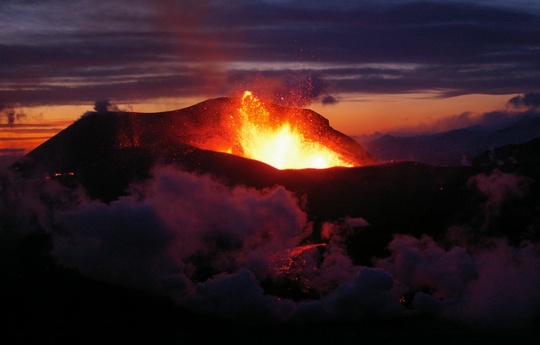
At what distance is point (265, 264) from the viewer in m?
42.8

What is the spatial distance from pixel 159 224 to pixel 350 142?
47.1 metres

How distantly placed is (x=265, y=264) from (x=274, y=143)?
95.0ft

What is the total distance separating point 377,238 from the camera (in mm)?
52625

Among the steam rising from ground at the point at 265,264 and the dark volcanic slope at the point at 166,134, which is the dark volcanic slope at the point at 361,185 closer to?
the dark volcanic slope at the point at 166,134

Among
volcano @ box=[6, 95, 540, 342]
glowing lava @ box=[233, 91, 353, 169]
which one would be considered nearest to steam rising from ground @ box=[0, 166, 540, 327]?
volcano @ box=[6, 95, 540, 342]

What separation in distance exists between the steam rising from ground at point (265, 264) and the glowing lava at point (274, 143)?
17.9m

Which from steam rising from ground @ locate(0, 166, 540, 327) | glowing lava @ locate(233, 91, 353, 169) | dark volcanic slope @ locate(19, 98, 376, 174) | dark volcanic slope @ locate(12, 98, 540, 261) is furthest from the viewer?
dark volcanic slope @ locate(19, 98, 376, 174)

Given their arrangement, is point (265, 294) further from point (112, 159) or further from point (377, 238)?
point (112, 159)

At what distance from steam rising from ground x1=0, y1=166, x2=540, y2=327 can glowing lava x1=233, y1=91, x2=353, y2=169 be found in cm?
1786

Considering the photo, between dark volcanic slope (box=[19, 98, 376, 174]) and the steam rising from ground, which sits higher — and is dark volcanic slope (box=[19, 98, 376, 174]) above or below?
above

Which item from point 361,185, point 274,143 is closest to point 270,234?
point 361,185

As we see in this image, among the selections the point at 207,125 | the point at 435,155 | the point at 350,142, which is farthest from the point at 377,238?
the point at 435,155

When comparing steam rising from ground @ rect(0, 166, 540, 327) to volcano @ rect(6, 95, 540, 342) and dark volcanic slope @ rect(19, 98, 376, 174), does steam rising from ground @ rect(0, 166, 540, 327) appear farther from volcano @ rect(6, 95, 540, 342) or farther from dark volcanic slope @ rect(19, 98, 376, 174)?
dark volcanic slope @ rect(19, 98, 376, 174)

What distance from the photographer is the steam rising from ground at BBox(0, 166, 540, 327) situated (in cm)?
3825
